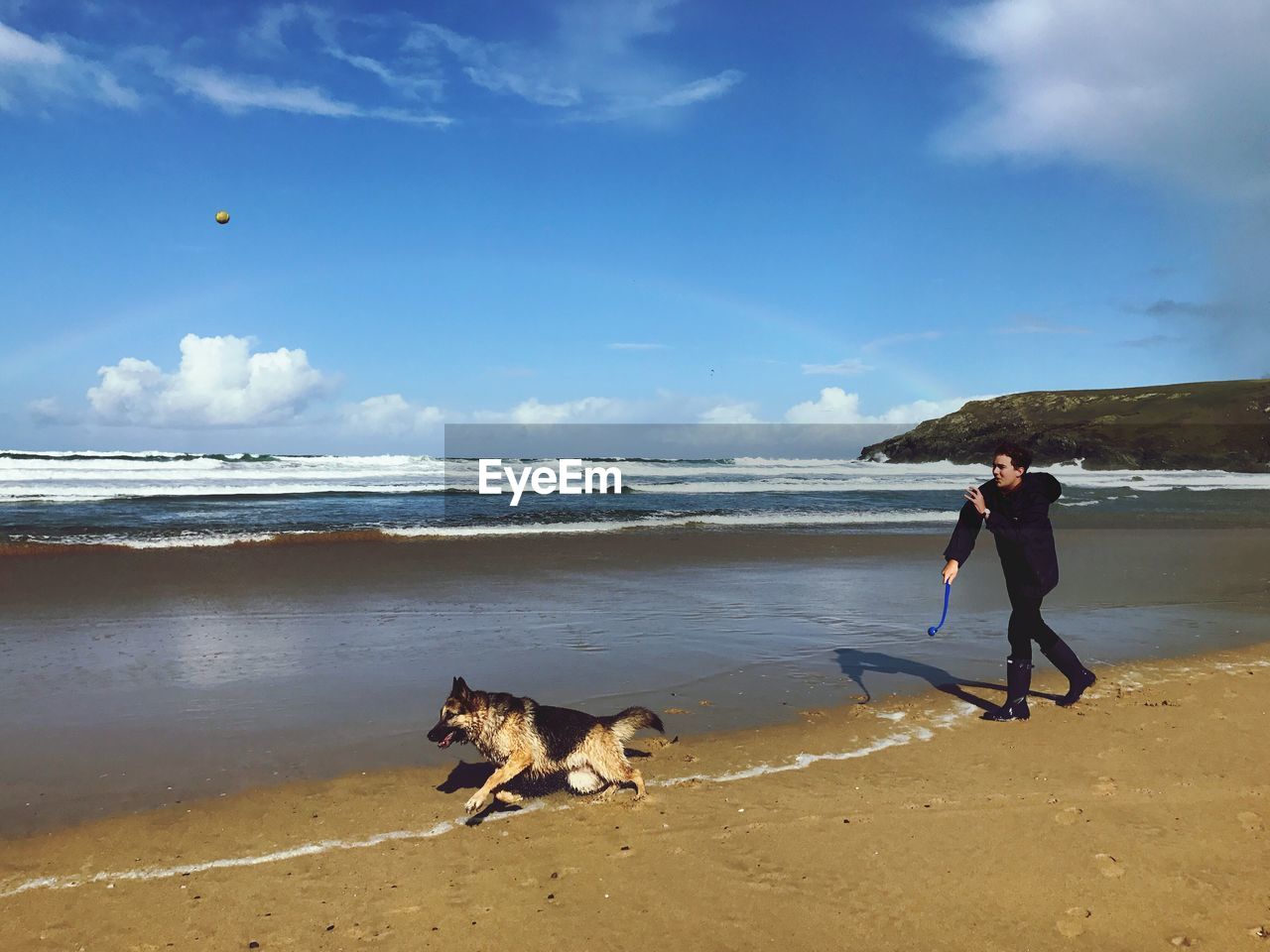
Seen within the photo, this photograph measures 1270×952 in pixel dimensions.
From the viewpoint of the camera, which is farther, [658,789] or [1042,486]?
[1042,486]

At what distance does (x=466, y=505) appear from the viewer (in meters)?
27.7

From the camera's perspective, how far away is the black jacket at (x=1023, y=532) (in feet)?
20.7

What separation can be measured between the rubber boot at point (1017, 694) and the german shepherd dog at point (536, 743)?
308cm

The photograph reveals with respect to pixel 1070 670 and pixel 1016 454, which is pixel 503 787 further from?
pixel 1070 670

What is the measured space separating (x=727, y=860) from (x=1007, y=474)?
3.79m

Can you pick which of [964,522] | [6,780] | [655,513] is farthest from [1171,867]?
[655,513]

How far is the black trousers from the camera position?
647cm

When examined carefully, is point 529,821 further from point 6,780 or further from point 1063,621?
point 1063,621

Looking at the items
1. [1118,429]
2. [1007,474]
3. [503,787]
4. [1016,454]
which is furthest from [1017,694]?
[1118,429]

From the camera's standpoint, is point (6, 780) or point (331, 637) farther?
point (331, 637)

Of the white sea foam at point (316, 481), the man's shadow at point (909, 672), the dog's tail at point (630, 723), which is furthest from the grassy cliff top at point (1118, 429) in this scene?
the dog's tail at point (630, 723)

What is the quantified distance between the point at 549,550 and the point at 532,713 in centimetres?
1215

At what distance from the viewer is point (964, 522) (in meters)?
6.57

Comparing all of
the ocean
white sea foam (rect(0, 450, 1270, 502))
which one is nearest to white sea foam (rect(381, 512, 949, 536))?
the ocean
